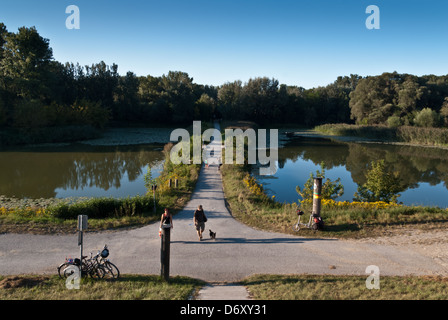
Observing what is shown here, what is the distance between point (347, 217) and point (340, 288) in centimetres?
586

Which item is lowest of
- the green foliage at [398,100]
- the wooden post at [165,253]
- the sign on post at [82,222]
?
the wooden post at [165,253]

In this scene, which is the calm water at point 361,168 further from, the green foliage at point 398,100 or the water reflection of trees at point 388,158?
the green foliage at point 398,100

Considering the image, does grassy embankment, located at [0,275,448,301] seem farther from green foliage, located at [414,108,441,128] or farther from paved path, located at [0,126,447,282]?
green foliage, located at [414,108,441,128]

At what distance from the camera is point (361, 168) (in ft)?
100

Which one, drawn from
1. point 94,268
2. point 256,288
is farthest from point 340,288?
point 94,268

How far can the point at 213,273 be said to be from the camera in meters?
8.32

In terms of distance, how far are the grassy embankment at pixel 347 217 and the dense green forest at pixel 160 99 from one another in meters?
43.5

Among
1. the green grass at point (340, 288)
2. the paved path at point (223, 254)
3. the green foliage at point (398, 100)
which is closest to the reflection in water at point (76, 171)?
the paved path at point (223, 254)

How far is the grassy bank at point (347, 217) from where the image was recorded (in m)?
11.6

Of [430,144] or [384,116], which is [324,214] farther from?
[384,116]

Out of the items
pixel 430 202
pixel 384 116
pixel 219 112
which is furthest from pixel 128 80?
pixel 430 202

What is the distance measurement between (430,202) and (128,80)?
68816 millimetres

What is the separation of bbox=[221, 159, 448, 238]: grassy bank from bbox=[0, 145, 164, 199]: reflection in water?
355 inches

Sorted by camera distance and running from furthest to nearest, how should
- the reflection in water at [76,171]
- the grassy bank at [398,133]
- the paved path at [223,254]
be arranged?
the grassy bank at [398,133] < the reflection in water at [76,171] < the paved path at [223,254]
